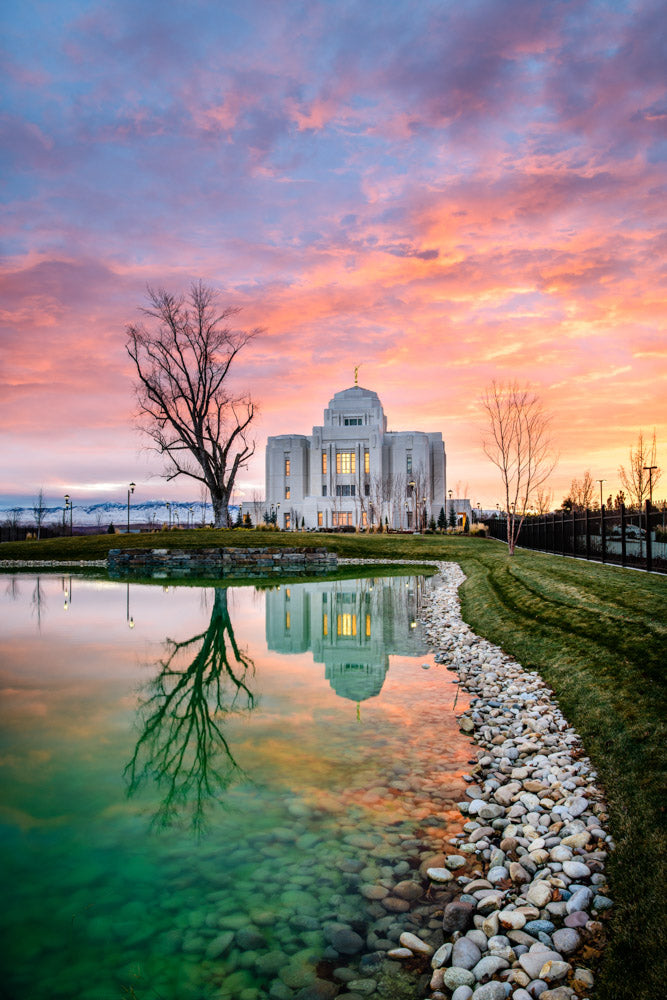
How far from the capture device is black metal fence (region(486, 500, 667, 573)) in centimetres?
1585

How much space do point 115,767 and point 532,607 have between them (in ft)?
27.5

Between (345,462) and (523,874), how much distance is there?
69077mm

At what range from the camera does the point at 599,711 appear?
232 inches

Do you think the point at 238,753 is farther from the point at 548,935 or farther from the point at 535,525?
the point at 535,525

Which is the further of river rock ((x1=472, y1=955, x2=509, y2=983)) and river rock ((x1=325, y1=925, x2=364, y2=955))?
river rock ((x1=325, y1=925, x2=364, y2=955))

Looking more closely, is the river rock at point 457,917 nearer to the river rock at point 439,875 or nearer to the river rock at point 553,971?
the river rock at point 439,875

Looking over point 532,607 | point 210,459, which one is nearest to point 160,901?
point 532,607

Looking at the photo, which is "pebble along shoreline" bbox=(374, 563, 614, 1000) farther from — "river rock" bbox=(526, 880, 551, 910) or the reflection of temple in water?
the reflection of temple in water

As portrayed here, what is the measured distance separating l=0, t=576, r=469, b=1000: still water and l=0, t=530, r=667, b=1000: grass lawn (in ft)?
3.89

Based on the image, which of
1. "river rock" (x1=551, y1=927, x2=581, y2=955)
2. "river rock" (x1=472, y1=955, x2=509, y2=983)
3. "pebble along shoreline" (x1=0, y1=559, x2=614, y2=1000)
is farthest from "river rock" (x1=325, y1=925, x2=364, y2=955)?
"river rock" (x1=551, y1=927, x2=581, y2=955)

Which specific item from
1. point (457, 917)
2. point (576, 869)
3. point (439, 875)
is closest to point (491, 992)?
point (457, 917)

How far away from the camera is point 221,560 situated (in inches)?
1175

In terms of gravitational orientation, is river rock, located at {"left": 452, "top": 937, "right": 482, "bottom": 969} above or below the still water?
above

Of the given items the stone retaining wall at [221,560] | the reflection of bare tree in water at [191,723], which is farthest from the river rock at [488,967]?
the stone retaining wall at [221,560]
